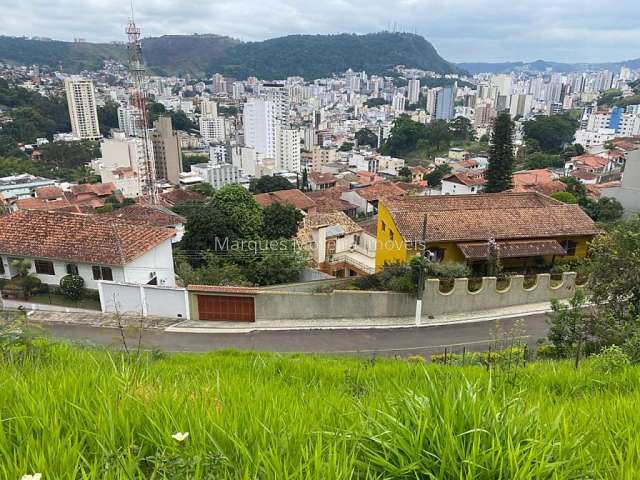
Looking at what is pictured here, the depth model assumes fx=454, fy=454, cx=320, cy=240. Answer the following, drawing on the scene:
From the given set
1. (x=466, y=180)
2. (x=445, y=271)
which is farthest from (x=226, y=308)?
(x=466, y=180)

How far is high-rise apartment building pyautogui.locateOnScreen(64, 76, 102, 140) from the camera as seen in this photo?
95.8 metres

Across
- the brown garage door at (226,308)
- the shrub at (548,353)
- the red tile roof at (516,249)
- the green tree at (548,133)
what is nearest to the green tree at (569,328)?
the shrub at (548,353)

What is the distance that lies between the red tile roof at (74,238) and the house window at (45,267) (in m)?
0.32

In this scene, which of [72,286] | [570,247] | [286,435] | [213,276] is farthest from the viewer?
[570,247]

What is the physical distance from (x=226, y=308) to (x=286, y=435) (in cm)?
1382

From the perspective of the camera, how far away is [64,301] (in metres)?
15.6

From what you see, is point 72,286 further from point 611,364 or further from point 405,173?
point 405,173

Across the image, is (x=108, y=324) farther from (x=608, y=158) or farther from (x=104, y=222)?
(x=608, y=158)

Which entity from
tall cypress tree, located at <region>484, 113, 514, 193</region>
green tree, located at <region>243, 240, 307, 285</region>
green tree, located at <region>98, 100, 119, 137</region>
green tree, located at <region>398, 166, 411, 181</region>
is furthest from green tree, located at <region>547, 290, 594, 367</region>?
green tree, located at <region>98, 100, 119, 137</region>

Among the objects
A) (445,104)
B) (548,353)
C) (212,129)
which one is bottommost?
(212,129)

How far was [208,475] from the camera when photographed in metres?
1.55

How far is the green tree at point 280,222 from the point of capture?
1059 inches

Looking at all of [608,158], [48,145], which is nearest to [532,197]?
[608,158]

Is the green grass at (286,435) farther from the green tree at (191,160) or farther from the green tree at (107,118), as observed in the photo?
the green tree at (107,118)
